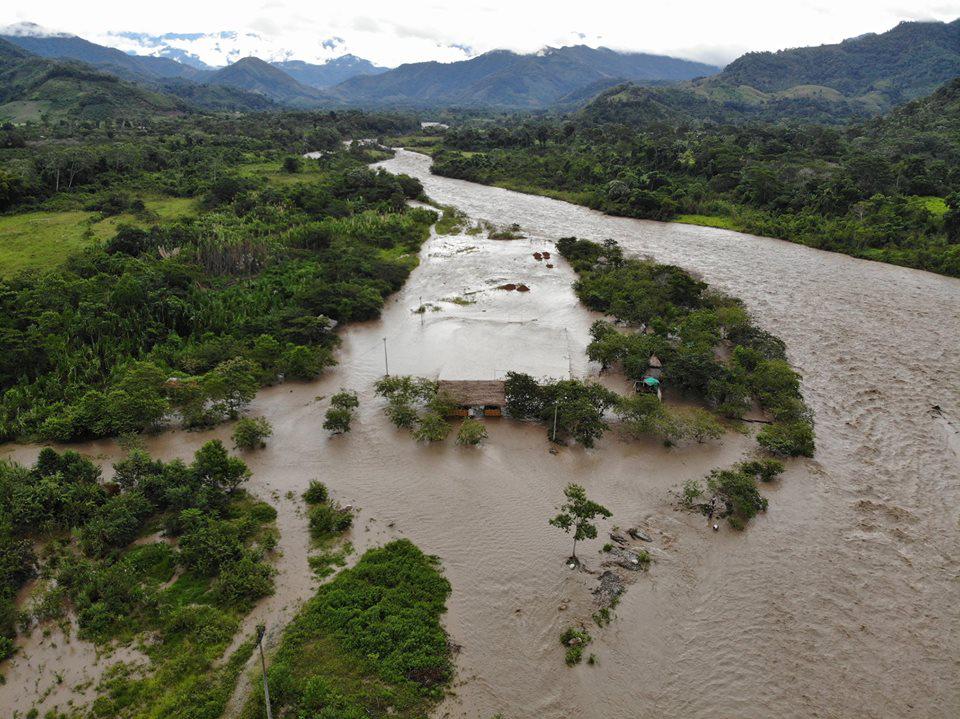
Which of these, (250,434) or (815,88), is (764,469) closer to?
(250,434)

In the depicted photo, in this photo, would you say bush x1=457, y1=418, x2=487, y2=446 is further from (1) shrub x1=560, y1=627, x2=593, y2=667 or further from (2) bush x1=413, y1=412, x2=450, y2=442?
(1) shrub x1=560, y1=627, x2=593, y2=667

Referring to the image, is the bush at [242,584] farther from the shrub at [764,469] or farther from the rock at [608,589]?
the shrub at [764,469]

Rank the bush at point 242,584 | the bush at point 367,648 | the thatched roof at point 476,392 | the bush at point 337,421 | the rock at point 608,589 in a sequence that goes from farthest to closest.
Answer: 1. the thatched roof at point 476,392
2. the bush at point 337,421
3. the rock at point 608,589
4. the bush at point 242,584
5. the bush at point 367,648

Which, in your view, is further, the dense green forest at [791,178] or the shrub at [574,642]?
the dense green forest at [791,178]

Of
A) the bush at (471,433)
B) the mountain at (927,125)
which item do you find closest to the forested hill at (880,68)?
the mountain at (927,125)

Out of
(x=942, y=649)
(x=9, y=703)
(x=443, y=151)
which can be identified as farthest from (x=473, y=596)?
(x=443, y=151)

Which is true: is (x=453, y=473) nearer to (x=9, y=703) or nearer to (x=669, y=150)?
(x=9, y=703)

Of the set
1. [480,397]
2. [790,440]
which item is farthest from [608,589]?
[790,440]

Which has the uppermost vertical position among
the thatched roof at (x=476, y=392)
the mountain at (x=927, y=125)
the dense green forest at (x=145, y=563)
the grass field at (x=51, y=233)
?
the mountain at (x=927, y=125)
